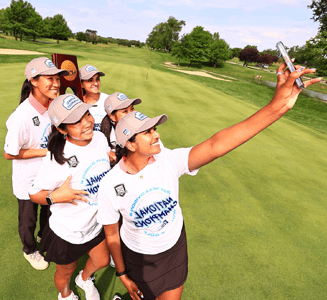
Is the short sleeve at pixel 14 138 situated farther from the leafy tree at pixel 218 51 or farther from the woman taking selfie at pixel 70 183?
the leafy tree at pixel 218 51

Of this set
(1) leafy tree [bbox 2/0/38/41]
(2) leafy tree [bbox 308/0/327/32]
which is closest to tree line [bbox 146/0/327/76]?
(2) leafy tree [bbox 308/0/327/32]

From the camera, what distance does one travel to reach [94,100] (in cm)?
415

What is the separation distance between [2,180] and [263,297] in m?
5.14

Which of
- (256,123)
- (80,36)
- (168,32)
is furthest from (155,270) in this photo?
(168,32)

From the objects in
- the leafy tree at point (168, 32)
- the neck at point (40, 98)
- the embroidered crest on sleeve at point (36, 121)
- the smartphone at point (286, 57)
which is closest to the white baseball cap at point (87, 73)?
the neck at point (40, 98)

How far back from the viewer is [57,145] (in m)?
2.08

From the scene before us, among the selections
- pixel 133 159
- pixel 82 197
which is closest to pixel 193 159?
Result: pixel 133 159

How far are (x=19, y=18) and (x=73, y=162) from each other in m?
67.5

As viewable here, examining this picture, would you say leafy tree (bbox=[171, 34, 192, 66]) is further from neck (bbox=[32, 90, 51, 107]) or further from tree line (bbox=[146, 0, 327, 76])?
neck (bbox=[32, 90, 51, 107])

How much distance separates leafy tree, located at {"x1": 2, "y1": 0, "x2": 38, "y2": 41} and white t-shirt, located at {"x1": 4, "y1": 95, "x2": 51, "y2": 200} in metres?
62.8

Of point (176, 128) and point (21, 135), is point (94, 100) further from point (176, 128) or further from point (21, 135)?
point (176, 128)

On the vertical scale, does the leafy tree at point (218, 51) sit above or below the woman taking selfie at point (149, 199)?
above

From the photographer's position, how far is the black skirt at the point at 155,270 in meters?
2.14

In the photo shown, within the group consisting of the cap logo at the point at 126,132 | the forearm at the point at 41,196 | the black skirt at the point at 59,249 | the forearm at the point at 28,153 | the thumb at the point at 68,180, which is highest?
the cap logo at the point at 126,132
